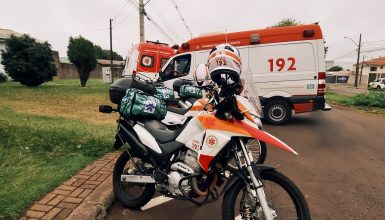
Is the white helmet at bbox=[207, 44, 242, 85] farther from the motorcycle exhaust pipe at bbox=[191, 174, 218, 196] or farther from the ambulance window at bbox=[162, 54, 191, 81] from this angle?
the ambulance window at bbox=[162, 54, 191, 81]

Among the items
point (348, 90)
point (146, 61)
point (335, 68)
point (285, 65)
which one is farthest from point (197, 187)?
point (335, 68)

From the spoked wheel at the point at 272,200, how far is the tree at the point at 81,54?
25.2 meters

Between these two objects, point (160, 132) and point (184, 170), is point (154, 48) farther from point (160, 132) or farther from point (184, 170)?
point (184, 170)

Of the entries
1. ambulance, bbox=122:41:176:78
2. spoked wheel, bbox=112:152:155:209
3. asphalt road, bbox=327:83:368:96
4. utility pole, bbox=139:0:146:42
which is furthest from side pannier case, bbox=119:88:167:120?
asphalt road, bbox=327:83:368:96

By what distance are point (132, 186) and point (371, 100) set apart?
14047 millimetres

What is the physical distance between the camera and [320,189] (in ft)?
13.6

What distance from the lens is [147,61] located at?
1520cm

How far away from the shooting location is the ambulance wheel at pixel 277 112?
882cm

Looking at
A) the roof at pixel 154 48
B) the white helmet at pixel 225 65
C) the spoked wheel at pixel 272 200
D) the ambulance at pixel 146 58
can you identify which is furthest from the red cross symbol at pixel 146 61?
the spoked wheel at pixel 272 200

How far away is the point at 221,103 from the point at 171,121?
1802mm

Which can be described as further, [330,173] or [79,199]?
[330,173]

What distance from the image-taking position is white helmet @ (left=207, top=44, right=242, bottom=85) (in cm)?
275

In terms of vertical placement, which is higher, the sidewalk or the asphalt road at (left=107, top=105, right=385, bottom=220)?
the sidewalk

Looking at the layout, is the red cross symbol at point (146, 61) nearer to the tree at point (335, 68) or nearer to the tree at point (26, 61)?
the tree at point (26, 61)
